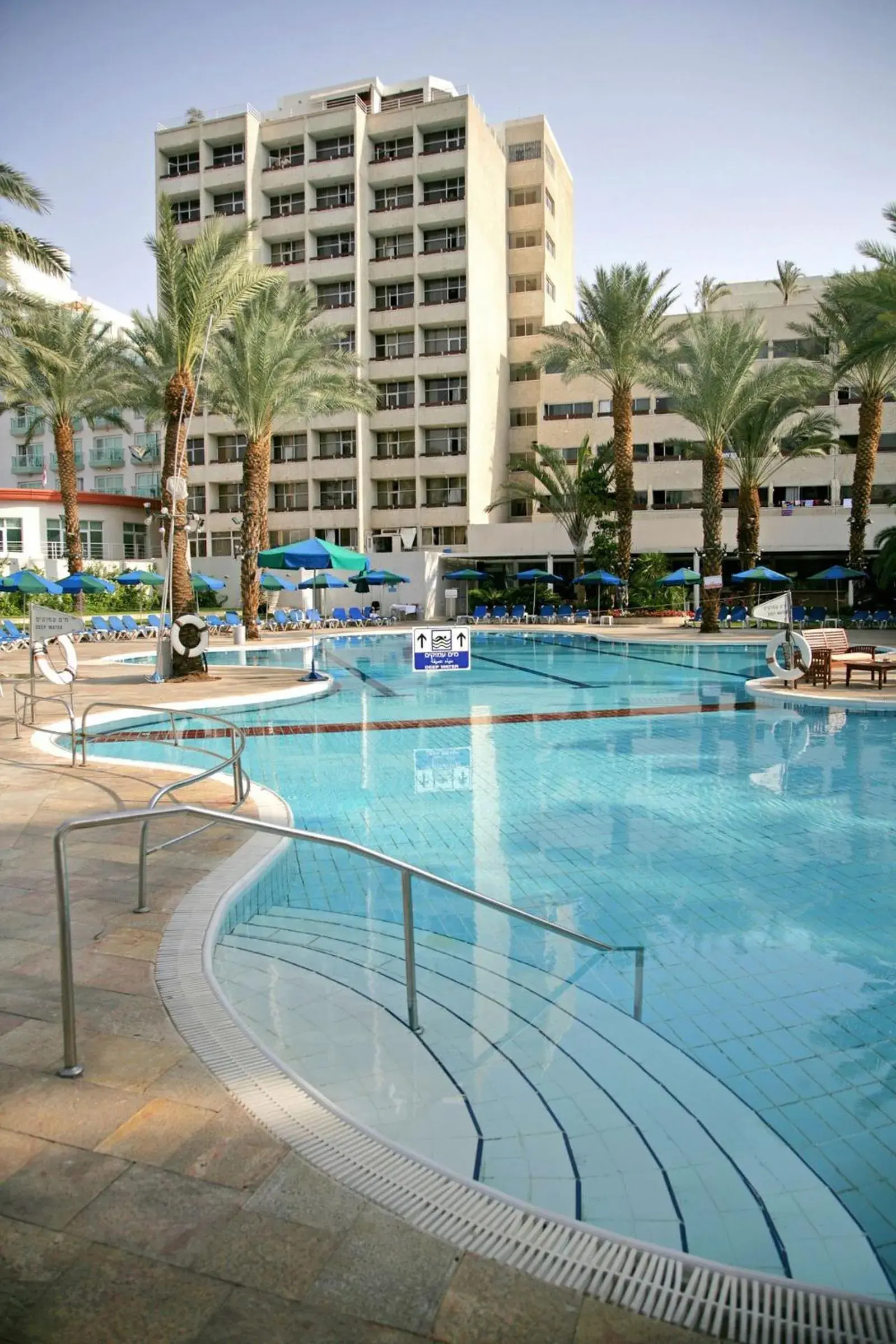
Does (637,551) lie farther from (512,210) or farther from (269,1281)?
(269,1281)

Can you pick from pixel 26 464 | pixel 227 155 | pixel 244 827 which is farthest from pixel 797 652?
pixel 26 464

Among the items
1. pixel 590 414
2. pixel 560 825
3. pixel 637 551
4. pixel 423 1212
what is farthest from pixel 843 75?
pixel 590 414

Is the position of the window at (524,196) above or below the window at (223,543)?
above

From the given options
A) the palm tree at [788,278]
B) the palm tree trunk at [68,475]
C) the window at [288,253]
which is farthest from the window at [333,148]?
the palm tree at [788,278]

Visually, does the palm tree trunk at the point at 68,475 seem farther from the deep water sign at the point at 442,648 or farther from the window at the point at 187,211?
the deep water sign at the point at 442,648

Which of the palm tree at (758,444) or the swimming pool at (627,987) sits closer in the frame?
the swimming pool at (627,987)

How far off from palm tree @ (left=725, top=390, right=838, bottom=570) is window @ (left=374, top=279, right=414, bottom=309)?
69.6 feet

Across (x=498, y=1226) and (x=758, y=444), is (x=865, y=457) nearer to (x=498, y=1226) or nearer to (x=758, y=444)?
(x=758, y=444)

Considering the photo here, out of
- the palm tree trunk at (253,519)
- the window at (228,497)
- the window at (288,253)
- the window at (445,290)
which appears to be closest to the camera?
the palm tree trunk at (253,519)

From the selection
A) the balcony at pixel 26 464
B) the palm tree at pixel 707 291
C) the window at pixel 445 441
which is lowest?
the window at pixel 445 441

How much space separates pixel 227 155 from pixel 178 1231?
60506 millimetres

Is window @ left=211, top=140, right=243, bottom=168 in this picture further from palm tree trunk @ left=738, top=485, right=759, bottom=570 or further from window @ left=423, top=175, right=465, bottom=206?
palm tree trunk @ left=738, top=485, right=759, bottom=570

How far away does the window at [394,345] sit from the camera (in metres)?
50.0

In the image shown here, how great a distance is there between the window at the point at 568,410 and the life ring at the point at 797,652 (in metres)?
34.2
